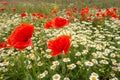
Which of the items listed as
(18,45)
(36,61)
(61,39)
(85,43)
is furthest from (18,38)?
(85,43)

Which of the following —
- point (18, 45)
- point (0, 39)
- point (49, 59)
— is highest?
point (18, 45)

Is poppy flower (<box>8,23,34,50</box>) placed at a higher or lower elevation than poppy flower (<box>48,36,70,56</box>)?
higher

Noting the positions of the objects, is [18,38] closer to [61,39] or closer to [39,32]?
[61,39]

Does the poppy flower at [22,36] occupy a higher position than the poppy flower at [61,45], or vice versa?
the poppy flower at [22,36]

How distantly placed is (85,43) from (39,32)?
1313 millimetres

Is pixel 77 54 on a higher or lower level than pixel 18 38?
lower

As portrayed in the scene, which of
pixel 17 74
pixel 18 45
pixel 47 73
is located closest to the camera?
pixel 18 45

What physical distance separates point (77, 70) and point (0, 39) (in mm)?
2244

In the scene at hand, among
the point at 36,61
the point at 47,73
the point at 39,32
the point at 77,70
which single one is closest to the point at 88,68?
the point at 77,70

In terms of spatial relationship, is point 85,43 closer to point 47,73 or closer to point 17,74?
point 47,73

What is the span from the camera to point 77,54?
284 cm

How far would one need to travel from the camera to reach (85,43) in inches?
123

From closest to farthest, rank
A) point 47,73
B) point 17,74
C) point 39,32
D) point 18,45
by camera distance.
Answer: point 18,45, point 47,73, point 17,74, point 39,32

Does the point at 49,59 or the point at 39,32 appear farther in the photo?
the point at 39,32
